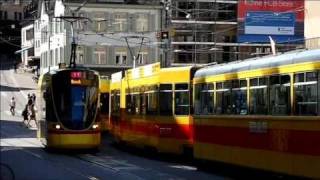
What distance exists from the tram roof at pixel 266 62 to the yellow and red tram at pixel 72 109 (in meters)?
7.25

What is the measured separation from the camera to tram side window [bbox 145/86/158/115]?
2572cm

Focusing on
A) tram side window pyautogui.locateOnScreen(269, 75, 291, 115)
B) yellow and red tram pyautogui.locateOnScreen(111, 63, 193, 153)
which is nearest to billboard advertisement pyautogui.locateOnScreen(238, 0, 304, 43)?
yellow and red tram pyautogui.locateOnScreen(111, 63, 193, 153)

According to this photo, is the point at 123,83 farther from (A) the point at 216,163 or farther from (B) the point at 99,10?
(B) the point at 99,10

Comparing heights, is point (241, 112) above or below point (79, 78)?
below

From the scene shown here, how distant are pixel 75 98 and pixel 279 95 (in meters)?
12.9

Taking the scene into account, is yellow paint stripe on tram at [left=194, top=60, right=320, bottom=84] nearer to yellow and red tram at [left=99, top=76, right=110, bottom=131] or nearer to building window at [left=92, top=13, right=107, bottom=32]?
yellow and red tram at [left=99, top=76, right=110, bottom=131]

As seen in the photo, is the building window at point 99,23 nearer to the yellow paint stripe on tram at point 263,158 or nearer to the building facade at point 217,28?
the building facade at point 217,28

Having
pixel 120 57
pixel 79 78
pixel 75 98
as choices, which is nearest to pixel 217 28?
pixel 120 57

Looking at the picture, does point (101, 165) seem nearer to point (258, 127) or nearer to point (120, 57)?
point (258, 127)

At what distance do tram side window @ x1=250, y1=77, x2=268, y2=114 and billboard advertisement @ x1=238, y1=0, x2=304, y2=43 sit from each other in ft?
184

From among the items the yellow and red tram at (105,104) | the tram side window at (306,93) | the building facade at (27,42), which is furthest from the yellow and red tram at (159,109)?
the building facade at (27,42)

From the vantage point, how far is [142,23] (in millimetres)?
83000

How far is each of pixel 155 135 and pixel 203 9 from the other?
60598 millimetres

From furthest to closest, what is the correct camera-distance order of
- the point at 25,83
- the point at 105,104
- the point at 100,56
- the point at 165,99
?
the point at 25,83 → the point at 100,56 → the point at 105,104 → the point at 165,99
